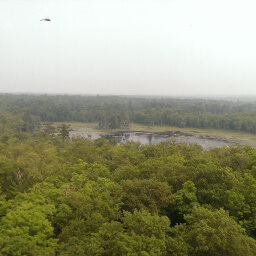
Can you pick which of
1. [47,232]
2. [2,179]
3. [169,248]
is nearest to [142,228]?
[169,248]

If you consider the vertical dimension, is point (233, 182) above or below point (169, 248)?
above

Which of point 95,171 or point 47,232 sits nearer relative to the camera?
point 47,232

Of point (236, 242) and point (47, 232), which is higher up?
point (236, 242)

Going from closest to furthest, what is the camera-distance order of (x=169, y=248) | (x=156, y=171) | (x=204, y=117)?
(x=169, y=248), (x=156, y=171), (x=204, y=117)

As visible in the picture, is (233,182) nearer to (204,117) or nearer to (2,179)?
(2,179)

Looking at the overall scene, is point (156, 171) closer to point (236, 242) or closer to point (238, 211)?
point (238, 211)

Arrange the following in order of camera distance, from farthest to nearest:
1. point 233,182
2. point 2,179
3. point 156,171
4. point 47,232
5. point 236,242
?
point 156,171, point 2,179, point 233,182, point 47,232, point 236,242

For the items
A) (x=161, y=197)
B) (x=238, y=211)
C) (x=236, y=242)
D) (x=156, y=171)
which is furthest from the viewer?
(x=156, y=171)

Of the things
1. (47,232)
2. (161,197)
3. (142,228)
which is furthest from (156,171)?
(47,232)

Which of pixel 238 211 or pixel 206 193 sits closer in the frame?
pixel 238 211
